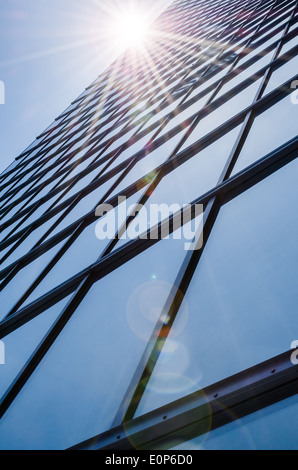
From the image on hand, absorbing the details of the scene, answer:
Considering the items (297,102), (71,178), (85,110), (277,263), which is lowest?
(277,263)

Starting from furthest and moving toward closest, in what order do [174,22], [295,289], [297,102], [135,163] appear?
[174,22] → [135,163] → [297,102] → [295,289]

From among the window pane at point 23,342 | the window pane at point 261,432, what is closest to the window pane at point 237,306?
the window pane at point 261,432

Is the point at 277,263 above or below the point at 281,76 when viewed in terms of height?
below

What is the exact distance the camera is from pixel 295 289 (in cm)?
326

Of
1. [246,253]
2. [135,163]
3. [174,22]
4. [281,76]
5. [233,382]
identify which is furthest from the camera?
[174,22]

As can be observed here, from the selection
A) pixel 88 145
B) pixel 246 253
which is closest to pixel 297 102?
pixel 246 253

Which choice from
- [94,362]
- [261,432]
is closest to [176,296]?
[94,362]

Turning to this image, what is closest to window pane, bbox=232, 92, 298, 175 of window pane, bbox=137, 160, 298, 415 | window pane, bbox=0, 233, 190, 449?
window pane, bbox=137, 160, 298, 415

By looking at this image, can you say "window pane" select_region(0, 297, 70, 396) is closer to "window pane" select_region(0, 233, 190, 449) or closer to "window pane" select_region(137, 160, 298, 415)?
"window pane" select_region(0, 233, 190, 449)

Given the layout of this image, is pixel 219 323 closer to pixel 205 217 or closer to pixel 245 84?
pixel 205 217

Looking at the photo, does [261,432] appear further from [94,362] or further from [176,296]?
[94,362]

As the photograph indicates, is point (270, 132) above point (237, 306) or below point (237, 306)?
above

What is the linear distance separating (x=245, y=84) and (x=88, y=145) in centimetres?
839

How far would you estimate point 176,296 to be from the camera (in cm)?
411
